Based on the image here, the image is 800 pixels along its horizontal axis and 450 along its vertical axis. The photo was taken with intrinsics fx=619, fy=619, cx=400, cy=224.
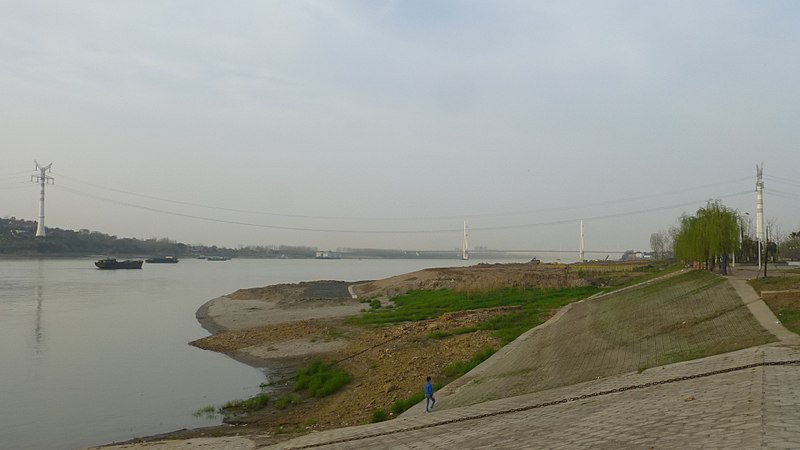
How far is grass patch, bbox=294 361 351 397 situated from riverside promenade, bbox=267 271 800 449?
15.9 feet

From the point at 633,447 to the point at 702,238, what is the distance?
28776 millimetres

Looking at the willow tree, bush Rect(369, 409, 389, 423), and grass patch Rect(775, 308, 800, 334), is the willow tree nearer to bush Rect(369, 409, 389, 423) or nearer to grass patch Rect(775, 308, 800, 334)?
grass patch Rect(775, 308, 800, 334)

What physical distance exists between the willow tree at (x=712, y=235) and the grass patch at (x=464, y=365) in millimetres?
16273

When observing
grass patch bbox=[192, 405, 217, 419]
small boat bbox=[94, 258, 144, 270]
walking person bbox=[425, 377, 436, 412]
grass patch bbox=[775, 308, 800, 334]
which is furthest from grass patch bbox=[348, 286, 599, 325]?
small boat bbox=[94, 258, 144, 270]

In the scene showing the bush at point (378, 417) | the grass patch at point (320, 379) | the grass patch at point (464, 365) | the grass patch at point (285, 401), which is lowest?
the grass patch at point (285, 401)

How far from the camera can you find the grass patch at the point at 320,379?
61.9 ft

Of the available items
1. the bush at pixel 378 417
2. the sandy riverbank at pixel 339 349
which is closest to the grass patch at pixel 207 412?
the sandy riverbank at pixel 339 349

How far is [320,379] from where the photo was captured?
2006 cm

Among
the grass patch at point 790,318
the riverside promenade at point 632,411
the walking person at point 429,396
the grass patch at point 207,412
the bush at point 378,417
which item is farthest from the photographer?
the grass patch at point 207,412

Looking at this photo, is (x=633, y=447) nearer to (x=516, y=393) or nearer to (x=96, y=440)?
(x=516, y=393)

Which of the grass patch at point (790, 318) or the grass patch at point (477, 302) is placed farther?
the grass patch at point (477, 302)

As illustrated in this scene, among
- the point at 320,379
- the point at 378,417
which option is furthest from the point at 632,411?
the point at 320,379

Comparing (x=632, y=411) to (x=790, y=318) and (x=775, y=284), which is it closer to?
(x=790, y=318)

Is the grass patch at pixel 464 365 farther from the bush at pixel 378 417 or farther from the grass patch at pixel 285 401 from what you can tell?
the grass patch at pixel 285 401
